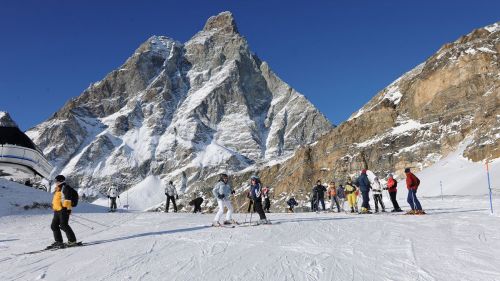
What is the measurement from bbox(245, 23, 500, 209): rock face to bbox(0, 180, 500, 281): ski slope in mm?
43577

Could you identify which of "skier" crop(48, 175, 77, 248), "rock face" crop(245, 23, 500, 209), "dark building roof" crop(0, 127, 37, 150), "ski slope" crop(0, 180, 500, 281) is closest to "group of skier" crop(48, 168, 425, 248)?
"skier" crop(48, 175, 77, 248)

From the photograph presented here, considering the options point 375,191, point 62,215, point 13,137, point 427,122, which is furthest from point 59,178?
point 427,122

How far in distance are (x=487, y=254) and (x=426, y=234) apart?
112 inches

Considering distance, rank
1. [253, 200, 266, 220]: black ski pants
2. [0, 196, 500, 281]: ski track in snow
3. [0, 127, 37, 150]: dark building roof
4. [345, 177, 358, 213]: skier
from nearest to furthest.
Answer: [0, 196, 500, 281]: ski track in snow → [253, 200, 266, 220]: black ski pants → [345, 177, 358, 213]: skier → [0, 127, 37, 150]: dark building roof

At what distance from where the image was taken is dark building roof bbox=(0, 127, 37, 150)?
139ft

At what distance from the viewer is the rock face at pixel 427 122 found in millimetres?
64625

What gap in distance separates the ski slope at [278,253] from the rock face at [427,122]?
43577 millimetres

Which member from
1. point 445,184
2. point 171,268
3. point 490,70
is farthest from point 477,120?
point 171,268

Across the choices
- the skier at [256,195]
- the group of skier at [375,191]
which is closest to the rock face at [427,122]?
the group of skier at [375,191]

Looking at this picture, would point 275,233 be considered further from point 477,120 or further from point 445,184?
point 477,120

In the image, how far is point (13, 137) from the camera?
43.1m

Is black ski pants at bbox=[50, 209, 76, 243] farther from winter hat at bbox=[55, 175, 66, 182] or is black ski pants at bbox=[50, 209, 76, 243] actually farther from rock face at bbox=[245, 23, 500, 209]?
rock face at bbox=[245, 23, 500, 209]

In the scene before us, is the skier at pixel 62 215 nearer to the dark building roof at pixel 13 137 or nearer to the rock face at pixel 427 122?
the dark building roof at pixel 13 137

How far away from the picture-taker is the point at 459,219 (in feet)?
50.1
